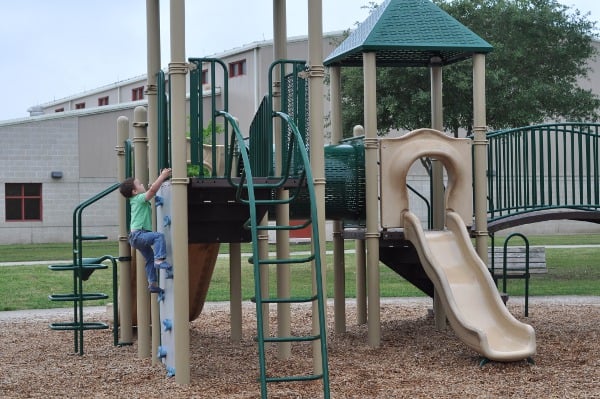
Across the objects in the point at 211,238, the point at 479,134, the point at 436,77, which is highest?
the point at 436,77

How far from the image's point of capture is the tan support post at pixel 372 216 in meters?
10.8

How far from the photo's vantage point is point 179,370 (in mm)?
8500

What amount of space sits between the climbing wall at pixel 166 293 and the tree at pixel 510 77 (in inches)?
774

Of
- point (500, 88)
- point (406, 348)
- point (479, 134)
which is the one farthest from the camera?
point (500, 88)

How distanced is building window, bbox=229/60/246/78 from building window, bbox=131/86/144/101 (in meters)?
10.4

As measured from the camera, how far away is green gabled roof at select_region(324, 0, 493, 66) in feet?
36.9

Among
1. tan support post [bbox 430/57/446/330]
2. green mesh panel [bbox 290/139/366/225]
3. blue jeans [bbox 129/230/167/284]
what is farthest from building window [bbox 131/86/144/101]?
blue jeans [bbox 129/230/167/284]

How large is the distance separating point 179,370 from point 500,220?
4.99 m

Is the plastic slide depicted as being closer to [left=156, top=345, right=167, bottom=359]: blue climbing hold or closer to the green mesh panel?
the green mesh panel

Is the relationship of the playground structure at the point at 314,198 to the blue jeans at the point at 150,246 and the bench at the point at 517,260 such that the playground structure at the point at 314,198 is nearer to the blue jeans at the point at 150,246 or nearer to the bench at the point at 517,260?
the blue jeans at the point at 150,246

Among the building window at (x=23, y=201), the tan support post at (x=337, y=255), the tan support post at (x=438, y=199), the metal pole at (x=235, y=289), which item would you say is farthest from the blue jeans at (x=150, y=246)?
the building window at (x=23, y=201)

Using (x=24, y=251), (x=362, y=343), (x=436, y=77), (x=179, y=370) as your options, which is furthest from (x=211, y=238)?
(x=24, y=251)

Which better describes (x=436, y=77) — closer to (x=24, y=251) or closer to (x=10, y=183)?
(x=24, y=251)

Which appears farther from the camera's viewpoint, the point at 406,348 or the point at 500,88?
the point at 500,88
